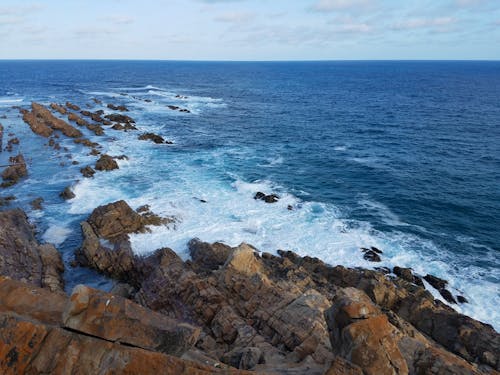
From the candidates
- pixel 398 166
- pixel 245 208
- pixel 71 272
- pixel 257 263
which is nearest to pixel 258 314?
pixel 257 263

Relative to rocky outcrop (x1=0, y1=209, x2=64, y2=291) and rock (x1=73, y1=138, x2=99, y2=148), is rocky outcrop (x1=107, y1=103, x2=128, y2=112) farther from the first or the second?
rocky outcrop (x1=0, y1=209, x2=64, y2=291)

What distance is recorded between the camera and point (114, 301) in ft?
43.2

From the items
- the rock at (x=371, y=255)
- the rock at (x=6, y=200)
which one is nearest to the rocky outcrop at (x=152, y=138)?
the rock at (x=6, y=200)

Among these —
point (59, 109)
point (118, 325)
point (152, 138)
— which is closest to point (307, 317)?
point (118, 325)

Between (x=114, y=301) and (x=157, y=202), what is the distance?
3023 cm

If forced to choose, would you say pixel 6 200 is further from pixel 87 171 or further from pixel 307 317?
pixel 307 317

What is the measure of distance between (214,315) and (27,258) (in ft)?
59.2

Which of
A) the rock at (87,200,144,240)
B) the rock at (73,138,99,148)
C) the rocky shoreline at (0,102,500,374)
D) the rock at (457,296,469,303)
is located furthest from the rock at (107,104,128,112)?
the rock at (457,296,469,303)

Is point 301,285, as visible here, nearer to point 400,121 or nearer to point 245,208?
point 245,208

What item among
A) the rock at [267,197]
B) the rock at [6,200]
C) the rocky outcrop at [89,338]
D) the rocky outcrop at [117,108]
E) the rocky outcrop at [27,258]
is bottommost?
the rock at [267,197]

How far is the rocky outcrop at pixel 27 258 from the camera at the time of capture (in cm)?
2662

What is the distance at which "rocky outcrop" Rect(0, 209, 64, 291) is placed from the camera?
2662cm

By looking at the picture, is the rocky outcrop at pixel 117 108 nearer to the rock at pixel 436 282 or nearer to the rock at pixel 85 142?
the rock at pixel 85 142

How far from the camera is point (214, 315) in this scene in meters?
20.3
